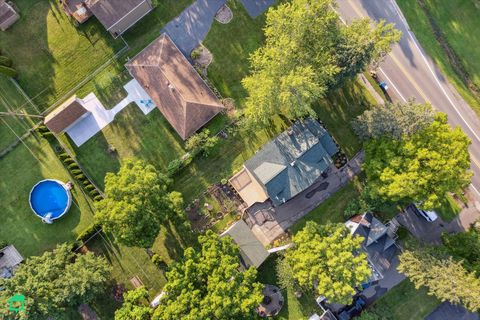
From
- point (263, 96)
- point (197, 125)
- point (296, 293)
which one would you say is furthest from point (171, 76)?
point (296, 293)

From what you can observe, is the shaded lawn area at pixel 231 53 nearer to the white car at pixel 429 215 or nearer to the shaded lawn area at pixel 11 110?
the shaded lawn area at pixel 11 110

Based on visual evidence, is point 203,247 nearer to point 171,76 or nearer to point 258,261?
point 258,261

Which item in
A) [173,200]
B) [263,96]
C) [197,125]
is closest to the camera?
[263,96]

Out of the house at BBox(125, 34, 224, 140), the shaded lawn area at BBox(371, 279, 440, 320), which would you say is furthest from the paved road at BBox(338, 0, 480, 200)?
the house at BBox(125, 34, 224, 140)

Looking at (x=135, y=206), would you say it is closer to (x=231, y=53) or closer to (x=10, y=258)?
(x=10, y=258)

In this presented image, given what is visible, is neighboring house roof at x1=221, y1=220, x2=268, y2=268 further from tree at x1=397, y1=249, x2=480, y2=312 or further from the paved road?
the paved road
